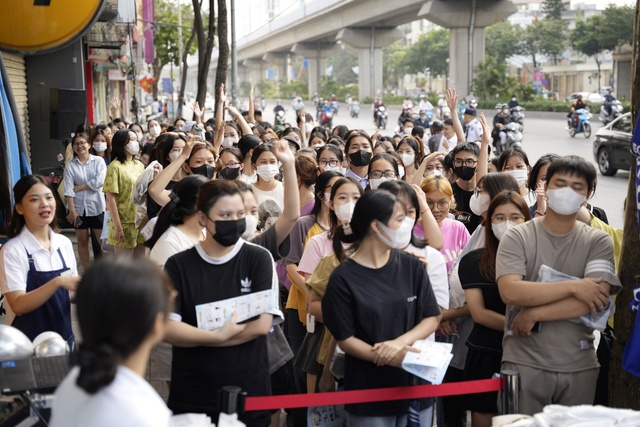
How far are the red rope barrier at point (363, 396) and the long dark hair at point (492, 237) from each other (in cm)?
86

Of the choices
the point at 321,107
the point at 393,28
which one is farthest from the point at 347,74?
the point at 321,107

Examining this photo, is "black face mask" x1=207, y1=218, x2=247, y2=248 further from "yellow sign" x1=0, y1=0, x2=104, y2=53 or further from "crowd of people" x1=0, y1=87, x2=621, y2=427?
"yellow sign" x1=0, y1=0, x2=104, y2=53

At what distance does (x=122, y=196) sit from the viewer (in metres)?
9.72

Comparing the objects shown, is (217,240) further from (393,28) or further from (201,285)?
→ (393,28)

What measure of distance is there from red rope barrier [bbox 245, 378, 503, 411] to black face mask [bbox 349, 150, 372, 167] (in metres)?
4.46

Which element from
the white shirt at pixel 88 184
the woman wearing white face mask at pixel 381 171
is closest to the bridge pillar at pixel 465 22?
the white shirt at pixel 88 184

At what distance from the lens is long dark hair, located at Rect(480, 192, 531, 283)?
512cm

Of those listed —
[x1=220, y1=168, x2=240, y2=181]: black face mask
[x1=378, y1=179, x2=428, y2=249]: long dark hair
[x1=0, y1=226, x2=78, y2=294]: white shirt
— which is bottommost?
[x1=0, y1=226, x2=78, y2=294]: white shirt

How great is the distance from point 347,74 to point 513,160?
146 m

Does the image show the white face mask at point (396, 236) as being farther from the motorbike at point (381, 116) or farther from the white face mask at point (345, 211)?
the motorbike at point (381, 116)

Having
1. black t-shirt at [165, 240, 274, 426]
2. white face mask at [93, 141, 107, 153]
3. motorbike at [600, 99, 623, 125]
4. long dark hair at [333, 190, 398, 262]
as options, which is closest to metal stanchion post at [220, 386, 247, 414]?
black t-shirt at [165, 240, 274, 426]

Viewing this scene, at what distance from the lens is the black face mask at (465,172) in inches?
323

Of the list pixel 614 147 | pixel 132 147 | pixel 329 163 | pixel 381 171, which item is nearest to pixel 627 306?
pixel 381 171

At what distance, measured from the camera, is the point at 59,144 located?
61.2ft
